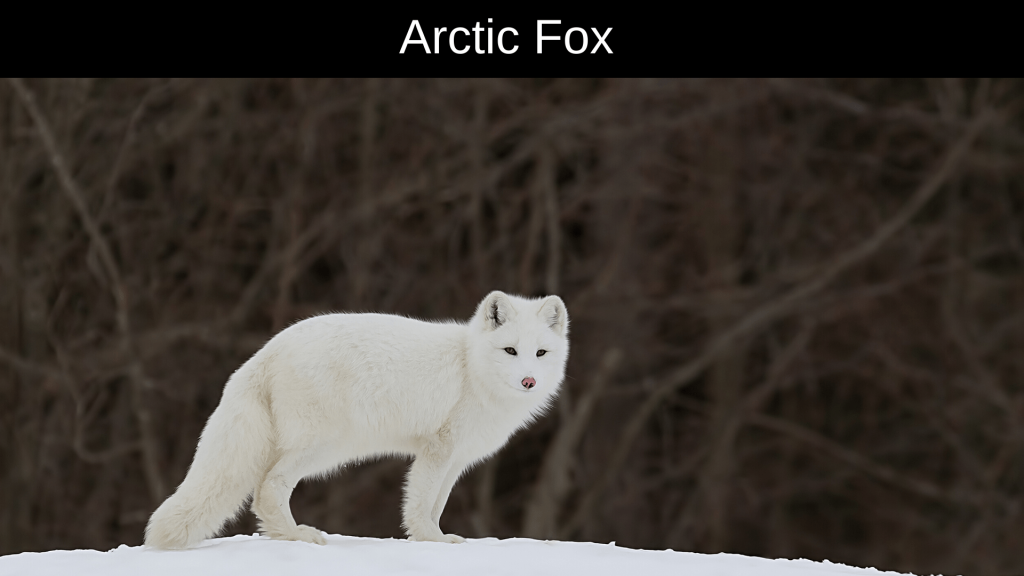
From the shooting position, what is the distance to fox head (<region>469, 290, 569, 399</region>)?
5.76 metres

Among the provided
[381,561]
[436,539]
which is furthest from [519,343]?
[381,561]

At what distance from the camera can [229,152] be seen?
14.1 metres

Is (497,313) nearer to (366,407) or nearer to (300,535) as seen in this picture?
(366,407)

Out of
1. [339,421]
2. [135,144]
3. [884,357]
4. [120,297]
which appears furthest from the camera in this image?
[884,357]

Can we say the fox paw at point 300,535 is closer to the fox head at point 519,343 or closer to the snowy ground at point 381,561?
the snowy ground at point 381,561

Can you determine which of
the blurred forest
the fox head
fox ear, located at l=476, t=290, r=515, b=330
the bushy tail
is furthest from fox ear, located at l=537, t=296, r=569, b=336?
the blurred forest

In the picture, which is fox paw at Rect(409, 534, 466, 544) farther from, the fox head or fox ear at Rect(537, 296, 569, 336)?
fox ear at Rect(537, 296, 569, 336)

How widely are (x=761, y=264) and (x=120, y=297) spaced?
7.43m

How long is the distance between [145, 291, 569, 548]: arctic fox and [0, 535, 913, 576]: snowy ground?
0.64 feet

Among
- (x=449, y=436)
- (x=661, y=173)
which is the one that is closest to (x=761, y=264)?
(x=661, y=173)

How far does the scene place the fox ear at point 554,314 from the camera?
19.3 feet

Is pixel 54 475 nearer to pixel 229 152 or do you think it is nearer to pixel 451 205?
pixel 229 152

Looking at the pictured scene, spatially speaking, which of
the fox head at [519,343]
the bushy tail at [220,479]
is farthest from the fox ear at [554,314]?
the bushy tail at [220,479]

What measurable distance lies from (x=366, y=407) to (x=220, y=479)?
73 cm
